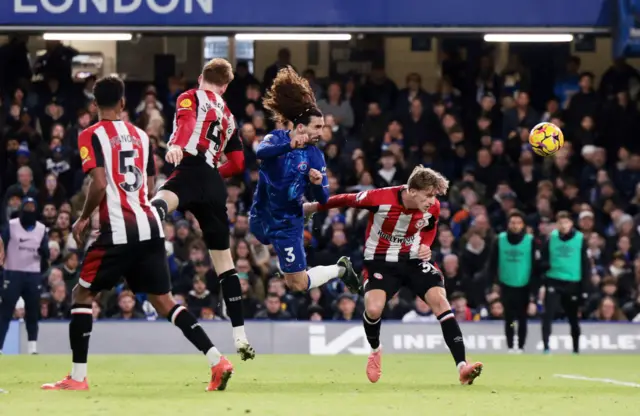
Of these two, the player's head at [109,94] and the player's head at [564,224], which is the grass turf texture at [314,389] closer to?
the player's head at [109,94]

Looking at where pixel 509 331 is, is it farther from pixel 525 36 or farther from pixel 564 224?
pixel 525 36

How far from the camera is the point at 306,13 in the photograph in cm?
2131

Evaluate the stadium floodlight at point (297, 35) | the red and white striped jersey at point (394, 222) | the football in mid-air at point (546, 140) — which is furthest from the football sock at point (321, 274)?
the stadium floodlight at point (297, 35)

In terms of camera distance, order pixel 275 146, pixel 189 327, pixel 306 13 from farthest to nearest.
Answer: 1. pixel 306 13
2. pixel 275 146
3. pixel 189 327

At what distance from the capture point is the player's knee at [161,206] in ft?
36.7

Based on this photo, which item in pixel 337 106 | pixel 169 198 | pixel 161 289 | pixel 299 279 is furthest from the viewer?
pixel 337 106

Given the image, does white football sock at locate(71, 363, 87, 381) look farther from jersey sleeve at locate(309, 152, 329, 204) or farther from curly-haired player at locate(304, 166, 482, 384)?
curly-haired player at locate(304, 166, 482, 384)

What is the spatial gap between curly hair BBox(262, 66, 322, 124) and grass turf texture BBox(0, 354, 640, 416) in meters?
2.18

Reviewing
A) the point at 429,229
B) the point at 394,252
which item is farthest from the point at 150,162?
the point at 429,229

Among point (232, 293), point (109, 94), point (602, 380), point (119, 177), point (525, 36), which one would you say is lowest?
point (602, 380)

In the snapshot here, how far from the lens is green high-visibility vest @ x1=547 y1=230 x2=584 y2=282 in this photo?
19.4m

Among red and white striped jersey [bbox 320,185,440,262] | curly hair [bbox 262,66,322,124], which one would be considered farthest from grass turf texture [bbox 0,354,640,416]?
curly hair [bbox 262,66,322,124]

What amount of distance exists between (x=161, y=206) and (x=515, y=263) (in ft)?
29.2

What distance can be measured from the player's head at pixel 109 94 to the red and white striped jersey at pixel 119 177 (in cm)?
11
